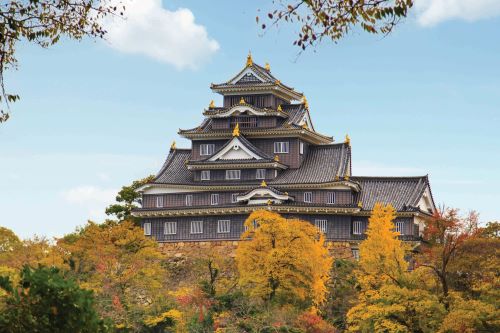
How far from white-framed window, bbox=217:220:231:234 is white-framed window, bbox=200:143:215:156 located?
17.8 feet

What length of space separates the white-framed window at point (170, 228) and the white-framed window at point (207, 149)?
5.14 meters

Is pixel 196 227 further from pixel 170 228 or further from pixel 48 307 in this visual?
pixel 48 307

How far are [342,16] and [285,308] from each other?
28.5 metres

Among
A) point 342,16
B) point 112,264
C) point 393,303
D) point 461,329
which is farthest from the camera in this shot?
point 112,264

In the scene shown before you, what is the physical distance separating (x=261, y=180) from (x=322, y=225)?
489 cm

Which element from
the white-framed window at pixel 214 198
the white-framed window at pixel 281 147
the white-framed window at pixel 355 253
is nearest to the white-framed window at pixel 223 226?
the white-framed window at pixel 214 198

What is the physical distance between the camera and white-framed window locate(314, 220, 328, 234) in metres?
58.7

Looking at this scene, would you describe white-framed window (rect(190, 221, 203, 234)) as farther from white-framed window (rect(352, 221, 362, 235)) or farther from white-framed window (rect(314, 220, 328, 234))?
white-framed window (rect(352, 221, 362, 235))

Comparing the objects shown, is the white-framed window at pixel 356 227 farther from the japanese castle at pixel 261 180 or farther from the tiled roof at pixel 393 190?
the tiled roof at pixel 393 190

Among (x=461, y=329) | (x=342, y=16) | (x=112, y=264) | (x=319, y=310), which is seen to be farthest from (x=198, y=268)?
(x=342, y=16)

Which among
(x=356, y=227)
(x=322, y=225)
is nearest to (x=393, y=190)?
(x=356, y=227)

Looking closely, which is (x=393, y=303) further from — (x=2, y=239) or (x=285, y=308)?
(x=2, y=239)

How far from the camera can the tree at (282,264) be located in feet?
155

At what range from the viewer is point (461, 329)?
37062 millimetres
